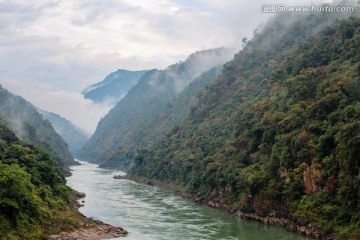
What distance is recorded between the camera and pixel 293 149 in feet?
155

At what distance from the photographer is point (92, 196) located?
226 feet

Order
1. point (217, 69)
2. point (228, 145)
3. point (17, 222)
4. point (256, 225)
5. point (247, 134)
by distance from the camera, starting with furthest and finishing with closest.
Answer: point (217, 69) → point (228, 145) → point (247, 134) → point (256, 225) → point (17, 222)

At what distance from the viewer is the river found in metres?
41.2

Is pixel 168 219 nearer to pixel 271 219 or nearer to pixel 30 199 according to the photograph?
pixel 271 219

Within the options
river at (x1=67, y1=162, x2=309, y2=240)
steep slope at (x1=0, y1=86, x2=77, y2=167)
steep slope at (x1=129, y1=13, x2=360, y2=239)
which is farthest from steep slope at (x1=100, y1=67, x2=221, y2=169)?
river at (x1=67, y1=162, x2=309, y2=240)

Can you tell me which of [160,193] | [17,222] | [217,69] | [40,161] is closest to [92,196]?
[160,193]

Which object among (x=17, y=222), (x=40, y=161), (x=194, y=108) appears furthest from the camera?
(x=194, y=108)

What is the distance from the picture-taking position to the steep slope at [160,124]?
145 meters

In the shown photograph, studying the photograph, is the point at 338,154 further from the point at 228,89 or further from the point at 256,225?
the point at 228,89

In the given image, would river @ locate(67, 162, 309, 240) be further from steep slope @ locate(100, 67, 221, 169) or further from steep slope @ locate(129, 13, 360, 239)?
steep slope @ locate(100, 67, 221, 169)

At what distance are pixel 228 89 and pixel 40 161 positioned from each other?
59.1m

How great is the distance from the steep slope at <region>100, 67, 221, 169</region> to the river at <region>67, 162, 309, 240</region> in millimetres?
72167

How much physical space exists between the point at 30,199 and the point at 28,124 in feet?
289

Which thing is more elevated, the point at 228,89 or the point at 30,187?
the point at 228,89
